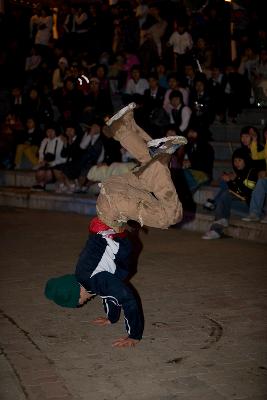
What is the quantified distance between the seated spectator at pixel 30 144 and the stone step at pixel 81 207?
1.12m

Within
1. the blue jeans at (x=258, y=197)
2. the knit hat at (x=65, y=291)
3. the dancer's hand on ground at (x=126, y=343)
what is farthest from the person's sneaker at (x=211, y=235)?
the dancer's hand on ground at (x=126, y=343)

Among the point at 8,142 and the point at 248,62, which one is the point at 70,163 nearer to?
the point at 8,142

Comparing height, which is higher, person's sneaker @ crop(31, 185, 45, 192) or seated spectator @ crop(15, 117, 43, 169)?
seated spectator @ crop(15, 117, 43, 169)

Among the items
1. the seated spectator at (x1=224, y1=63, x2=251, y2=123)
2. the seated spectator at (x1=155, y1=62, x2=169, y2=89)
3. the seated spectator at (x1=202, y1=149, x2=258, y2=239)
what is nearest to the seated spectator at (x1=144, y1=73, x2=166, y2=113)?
the seated spectator at (x1=155, y1=62, x2=169, y2=89)

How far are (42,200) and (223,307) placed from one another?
7.67m

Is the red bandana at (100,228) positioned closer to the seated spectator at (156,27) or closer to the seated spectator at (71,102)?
the seated spectator at (71,102)

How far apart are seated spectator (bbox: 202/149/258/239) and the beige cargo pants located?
493 centimetres

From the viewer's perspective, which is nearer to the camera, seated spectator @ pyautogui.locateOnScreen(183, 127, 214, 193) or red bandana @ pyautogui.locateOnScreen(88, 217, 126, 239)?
red bandana @ pyautogui.locateOnScreen(88, 217, 126, 239)

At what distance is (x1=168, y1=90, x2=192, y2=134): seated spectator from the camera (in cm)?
1312

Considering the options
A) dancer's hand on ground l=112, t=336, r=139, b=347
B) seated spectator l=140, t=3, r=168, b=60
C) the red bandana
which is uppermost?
seated spectator l=140, t=3, r=168, b=60

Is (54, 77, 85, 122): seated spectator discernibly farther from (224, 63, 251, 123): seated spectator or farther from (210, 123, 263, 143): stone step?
(224, 63, 251, 123): seated spectator

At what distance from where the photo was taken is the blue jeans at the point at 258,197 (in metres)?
10.2

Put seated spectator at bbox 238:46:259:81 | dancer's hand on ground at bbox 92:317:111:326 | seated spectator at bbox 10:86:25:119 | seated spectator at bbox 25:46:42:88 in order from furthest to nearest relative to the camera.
A: seated spectator at bbox 25:46:42:88
seated spectator at bbox 10:86:25:119
seated spectator at bbox 238:46:259:81
dancer's hand on ground at bbox 92:317:111:326

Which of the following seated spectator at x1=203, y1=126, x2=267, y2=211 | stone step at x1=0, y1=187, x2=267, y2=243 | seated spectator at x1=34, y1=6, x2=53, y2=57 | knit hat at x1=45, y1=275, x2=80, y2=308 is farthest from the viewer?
seated spectator at x1=34, y1=6, x2=53, y2=57
